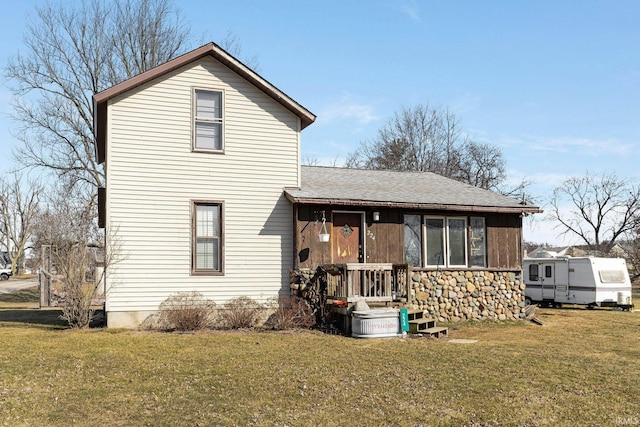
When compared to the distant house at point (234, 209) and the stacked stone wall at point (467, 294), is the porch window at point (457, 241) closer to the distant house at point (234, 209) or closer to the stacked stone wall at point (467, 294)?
the distant house at point (234, 209)

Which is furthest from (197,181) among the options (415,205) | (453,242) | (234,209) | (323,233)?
(453,242)

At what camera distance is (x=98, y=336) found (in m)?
11.1

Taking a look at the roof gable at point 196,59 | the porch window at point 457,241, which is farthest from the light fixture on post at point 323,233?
the porch window at point 457,241

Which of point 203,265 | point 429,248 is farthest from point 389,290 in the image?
point 203,265

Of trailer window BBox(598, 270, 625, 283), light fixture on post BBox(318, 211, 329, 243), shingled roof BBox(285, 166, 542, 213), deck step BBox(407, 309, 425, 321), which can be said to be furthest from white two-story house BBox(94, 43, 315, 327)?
trailer window BBox(598, 270, 625, 283)

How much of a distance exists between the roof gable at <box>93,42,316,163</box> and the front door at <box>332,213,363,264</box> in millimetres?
2782

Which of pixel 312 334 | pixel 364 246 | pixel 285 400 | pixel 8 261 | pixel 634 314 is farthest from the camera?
pixel 8 261

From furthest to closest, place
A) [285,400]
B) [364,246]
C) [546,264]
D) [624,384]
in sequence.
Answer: [546,264], [364,246], [624,384], [285,400]

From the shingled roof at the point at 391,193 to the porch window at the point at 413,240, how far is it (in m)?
0.68

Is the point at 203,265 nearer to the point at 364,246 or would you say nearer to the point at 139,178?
the point at 139,178

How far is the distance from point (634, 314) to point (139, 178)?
17768 mm

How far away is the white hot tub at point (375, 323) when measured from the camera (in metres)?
11.7

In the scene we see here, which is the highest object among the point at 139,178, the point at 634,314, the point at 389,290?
the point at 139,178

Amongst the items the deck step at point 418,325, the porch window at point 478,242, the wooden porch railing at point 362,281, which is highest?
the porch window at point 478,242
